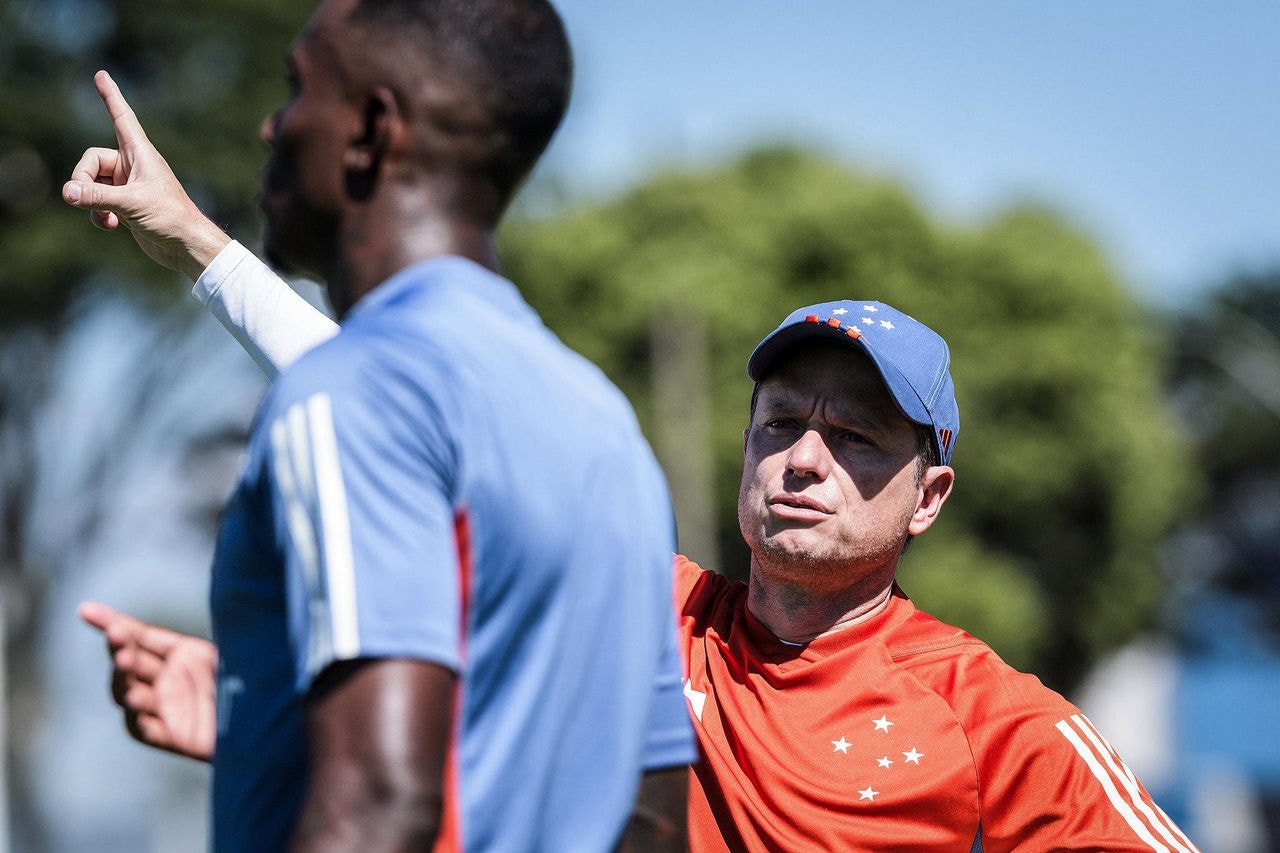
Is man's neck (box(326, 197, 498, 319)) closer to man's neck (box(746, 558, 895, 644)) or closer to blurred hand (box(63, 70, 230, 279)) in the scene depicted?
blurred hand (box(63, 70, 230, 279))

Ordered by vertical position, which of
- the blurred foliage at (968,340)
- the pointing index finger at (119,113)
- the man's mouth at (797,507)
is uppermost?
the pointing index finger at (119,113)

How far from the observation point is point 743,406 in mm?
35938

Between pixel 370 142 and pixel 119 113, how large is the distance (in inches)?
44.2

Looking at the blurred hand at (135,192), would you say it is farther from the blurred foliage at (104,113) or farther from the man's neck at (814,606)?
the blurred foliage at (104,113)

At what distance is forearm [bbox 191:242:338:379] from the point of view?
3.13 metres

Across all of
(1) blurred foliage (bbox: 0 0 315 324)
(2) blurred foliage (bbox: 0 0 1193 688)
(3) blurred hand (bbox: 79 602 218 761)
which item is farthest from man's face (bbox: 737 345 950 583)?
(2) blurred foliage (bbox: 0 0 1193 688)

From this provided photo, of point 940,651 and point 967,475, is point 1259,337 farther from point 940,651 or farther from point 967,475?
point 940,651

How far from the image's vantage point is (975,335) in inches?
1566

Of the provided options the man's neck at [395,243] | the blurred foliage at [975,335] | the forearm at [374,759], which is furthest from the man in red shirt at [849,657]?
the blurred foliage at [975,335]

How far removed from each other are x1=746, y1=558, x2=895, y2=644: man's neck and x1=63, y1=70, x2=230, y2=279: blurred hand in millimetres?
1343

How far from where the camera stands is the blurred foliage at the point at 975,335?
37.4m

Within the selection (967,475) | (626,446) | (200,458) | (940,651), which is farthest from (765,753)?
(967,475)

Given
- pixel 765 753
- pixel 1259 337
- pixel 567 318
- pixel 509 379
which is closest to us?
pixel 509 379

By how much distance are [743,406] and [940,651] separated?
107 ft
